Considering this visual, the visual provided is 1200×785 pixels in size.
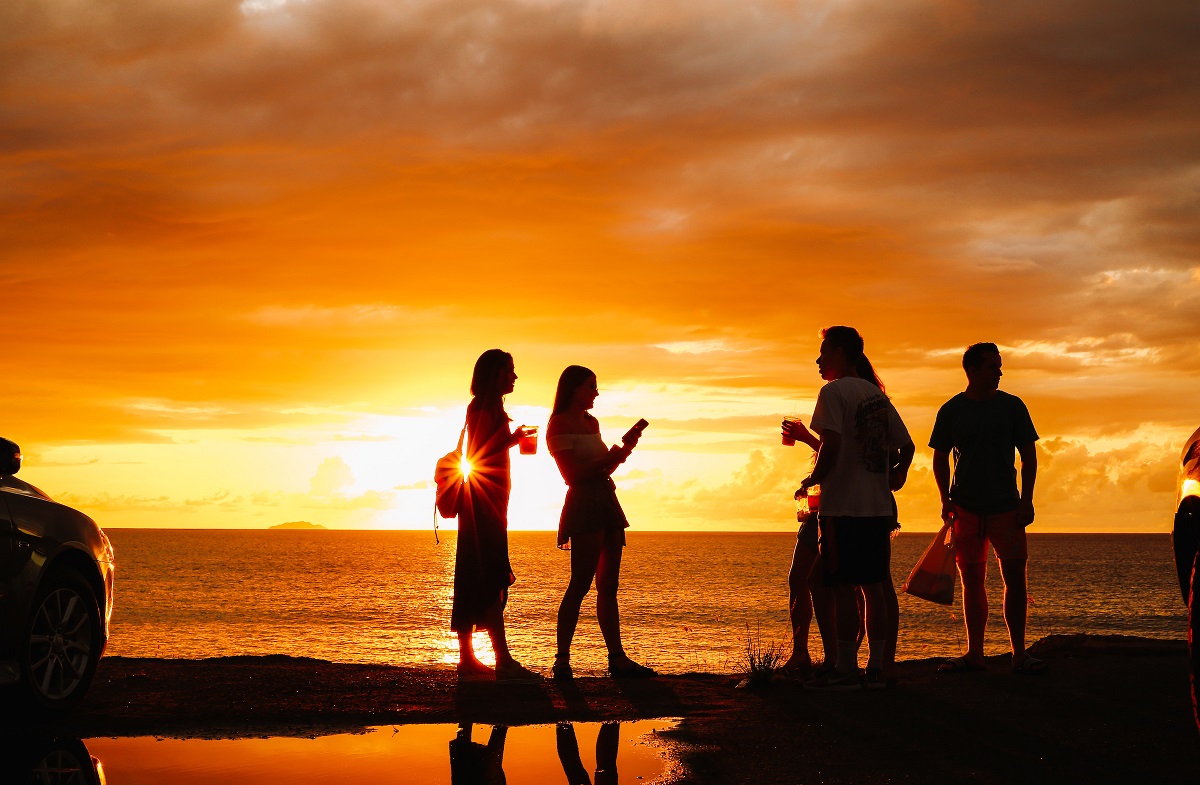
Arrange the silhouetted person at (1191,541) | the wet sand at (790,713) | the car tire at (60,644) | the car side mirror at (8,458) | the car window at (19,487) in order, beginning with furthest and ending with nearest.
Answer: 1. the car window at (19,487)
2. the car tire at (60,644)
3. the car side mirror at (8,458)
4. the wet sand at (790,713)
5. the silhouetted person at (1191,541)

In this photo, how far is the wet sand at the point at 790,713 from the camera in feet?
15.1

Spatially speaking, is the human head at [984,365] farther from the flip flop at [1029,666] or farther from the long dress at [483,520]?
the long dress at [483,520]

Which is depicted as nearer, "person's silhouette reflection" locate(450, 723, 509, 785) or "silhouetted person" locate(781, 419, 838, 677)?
"person's silhouette reflection" locate(450, 723, 509, 785)

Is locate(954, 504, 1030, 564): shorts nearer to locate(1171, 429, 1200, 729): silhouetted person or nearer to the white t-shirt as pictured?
the white t-shirt

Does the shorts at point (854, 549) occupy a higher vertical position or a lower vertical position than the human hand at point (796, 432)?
lower

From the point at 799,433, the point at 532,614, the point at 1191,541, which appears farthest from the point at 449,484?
the point at 532,614

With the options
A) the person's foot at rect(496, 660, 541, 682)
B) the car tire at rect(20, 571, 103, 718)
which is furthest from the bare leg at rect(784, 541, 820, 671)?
the car tire at rect(20, 571, 103, 718)

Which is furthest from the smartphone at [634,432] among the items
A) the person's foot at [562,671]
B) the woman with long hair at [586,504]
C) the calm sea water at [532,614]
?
the calm sea water at [532,614]

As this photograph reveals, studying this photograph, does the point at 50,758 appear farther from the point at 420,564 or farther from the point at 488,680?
the point at 420,564

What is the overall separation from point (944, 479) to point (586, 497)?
8.47ft

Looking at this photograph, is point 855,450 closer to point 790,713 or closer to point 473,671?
point 790,713

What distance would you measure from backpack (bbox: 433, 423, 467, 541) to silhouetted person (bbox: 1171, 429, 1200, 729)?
457 cm

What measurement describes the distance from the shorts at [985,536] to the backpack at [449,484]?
11.7 ft

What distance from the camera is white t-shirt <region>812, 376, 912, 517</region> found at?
21.6 ft
